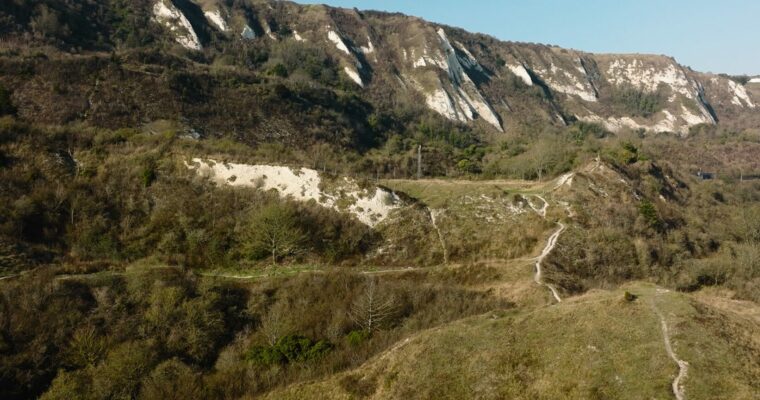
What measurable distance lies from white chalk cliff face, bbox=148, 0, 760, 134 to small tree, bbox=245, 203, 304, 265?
87661mm

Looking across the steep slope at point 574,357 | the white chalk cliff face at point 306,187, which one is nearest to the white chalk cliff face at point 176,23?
the white chalk cliff face at point 306,187

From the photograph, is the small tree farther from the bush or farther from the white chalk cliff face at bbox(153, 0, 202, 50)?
the white chalk cliff face at bbox(153, 0, 202, 50)

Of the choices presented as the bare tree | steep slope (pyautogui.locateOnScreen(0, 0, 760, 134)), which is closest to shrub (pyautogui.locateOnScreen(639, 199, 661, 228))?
the bare tree

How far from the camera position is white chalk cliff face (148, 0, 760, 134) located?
12669 cm

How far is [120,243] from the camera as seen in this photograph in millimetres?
33250

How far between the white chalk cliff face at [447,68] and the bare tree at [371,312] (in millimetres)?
100277

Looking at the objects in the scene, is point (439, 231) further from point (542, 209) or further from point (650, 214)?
point (650, 214)

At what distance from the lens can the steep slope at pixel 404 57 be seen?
3853 inches

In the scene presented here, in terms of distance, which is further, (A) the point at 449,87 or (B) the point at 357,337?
(A) the point at 449,87

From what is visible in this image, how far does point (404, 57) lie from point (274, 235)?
125 meters

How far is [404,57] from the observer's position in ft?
481

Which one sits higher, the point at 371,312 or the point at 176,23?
the point at 176,23

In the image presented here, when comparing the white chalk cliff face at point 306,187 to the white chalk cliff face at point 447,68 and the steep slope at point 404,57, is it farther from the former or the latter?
the white chalk cliff face at point 447,68

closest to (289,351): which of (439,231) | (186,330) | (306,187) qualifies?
(186,330)
